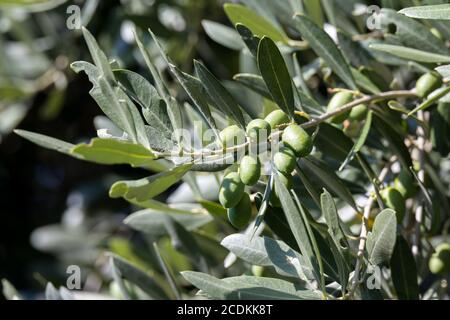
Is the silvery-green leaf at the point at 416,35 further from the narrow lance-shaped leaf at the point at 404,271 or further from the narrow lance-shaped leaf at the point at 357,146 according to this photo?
the narrow lance-shaped leaf at the point at 404,271

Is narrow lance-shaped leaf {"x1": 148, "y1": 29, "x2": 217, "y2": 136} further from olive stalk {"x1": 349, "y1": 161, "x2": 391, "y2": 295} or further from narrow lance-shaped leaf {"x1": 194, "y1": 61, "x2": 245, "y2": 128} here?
olive stalk {"x1": 349, "y1": 161, "x2": 391, "y2": 295}

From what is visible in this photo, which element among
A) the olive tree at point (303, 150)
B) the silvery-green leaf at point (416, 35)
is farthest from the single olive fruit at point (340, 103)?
the silvery-green leaf at point (416, 35)

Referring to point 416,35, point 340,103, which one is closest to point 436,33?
point 416,35

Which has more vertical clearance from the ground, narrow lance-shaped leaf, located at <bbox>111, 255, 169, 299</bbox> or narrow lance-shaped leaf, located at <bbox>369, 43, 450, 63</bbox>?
narrow lance-shaped leaf, located at <bbox>369, 43, 450, 63</bbox>

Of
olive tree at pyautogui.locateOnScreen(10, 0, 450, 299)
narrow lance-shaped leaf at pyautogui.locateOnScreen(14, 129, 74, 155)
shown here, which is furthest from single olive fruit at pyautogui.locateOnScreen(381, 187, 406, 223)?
narrow lance-shaped leaf at pyautogui.locateOnScreen(14, 129, 74, 155)

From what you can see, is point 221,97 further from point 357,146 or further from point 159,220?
point 159,220

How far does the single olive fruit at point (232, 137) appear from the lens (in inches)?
32.7

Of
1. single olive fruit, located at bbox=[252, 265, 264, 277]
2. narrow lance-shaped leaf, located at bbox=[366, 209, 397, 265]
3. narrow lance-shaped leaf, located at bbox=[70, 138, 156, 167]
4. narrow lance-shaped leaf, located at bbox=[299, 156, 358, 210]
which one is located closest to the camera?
narrow lance-shaped leaf, located at bbox=[70, 138, 156, 167]

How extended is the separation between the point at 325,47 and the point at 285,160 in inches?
10.5

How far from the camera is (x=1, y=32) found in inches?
80.8

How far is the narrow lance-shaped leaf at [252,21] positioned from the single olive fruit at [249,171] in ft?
1.24

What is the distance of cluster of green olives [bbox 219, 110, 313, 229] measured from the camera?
805 mm

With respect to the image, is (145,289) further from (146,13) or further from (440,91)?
(146,13)
